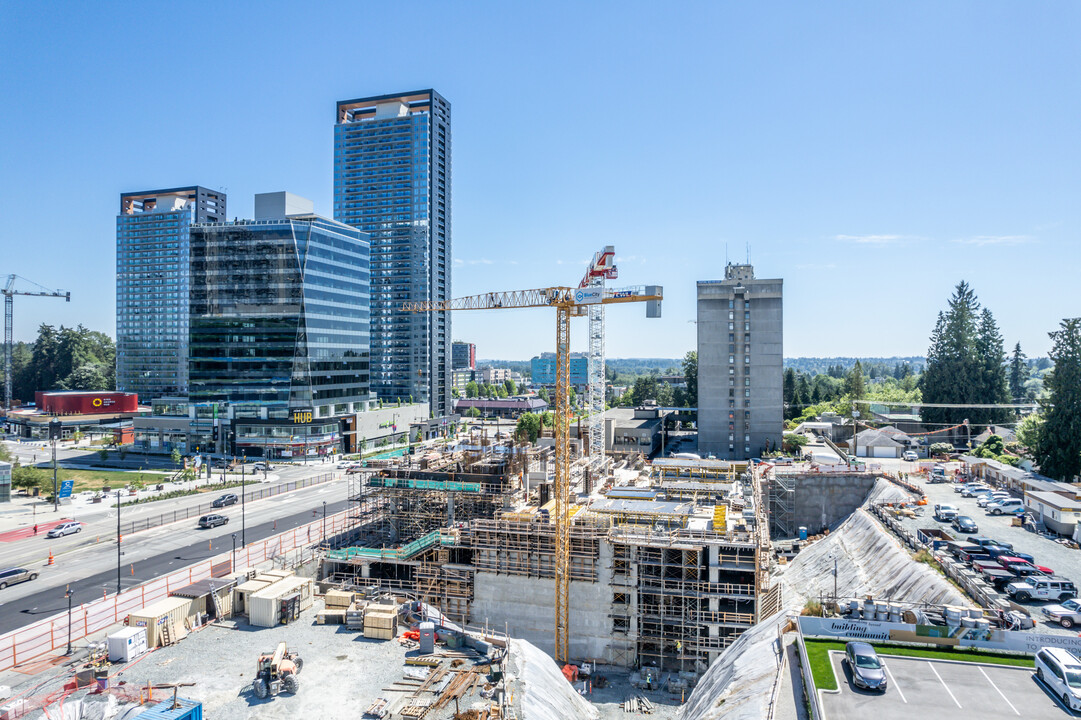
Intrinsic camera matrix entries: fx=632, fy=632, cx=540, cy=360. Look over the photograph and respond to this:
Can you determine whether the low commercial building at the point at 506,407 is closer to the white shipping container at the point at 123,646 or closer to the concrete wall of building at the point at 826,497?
the concrete wall of building at the point at 826,497

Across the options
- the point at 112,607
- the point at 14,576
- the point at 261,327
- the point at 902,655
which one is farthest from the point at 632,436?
the point at 14,576

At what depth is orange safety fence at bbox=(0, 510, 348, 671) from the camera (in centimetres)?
3497

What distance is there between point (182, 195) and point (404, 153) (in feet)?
269

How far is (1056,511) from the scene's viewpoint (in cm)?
4872

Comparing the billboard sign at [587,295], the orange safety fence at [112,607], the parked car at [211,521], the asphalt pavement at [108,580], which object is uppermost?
the billboard sign at [587,295]

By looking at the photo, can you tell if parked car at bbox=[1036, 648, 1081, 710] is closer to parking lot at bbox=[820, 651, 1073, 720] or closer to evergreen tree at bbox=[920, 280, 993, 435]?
parking lot at bbox=[820, 651, 1073, 720]

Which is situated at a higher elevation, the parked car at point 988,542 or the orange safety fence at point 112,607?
the parked car at point 988,542

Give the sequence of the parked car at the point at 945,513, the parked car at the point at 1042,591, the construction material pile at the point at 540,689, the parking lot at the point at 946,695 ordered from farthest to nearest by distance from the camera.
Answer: the parked car at the point at 945,513 → the parked car at the point at 1042,591 → the construction material pile at the point at 540,689 → the parking lot at the point at 946,695

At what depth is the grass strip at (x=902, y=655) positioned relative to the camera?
25.9 metres

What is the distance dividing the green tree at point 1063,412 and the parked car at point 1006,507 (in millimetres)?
14159

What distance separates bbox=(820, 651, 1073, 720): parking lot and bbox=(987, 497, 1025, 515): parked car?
35187mm

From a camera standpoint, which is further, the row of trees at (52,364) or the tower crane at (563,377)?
the row of trees at (52,364)

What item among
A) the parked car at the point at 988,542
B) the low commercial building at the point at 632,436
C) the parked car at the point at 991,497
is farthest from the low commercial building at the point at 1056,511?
the low commercial building at the point at 632,436

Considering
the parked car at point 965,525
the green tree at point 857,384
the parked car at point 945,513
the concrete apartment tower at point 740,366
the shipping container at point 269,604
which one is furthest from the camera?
the green tree at point 857,384
